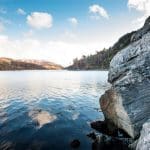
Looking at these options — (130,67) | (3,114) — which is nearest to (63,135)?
(130,67)

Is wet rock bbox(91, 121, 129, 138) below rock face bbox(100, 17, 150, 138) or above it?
below

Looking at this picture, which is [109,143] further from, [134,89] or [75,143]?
[134,89]

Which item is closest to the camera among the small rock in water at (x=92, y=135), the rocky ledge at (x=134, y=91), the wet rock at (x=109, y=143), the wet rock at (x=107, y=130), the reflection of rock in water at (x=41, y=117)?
the rocky ledge at (x=134, y=91)

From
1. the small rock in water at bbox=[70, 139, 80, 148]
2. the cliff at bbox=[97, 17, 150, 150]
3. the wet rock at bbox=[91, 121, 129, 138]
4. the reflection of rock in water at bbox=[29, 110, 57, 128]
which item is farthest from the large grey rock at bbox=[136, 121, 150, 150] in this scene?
the reflection of rock in water at bbox=[29, 110, 57, 128]

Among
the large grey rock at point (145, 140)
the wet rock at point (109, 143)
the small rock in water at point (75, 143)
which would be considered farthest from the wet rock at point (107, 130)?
the large grey rock at point (145, 140)

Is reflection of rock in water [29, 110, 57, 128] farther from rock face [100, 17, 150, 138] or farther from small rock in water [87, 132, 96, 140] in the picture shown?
rock face [100, 17, 150, 138]

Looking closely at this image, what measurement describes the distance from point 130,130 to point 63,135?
26.3 feet

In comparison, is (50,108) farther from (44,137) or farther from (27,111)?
(44,137)

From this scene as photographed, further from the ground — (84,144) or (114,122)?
(114,122)

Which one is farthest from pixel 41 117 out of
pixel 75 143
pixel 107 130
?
pixel 107 130

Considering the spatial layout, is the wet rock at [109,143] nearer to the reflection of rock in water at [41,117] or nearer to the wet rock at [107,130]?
the wet rock at [107,130]

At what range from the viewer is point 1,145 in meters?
17.4

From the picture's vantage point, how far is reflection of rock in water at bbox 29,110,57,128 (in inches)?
963

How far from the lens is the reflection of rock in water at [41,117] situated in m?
24.5
